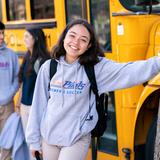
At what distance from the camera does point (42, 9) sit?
454cm

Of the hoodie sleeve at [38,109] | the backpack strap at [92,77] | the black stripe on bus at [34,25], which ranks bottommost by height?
the hoodie sleeve at [38,109]

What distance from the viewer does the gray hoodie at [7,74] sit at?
13.7 feet

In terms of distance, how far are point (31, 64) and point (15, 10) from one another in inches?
54.4

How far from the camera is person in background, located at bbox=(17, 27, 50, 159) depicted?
13.0 feet

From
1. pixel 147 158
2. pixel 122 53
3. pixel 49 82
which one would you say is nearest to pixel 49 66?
pixel 49 82

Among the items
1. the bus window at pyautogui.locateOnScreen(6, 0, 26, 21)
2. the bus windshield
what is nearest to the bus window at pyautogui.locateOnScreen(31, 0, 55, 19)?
the bus window at pyautogui.locateOnScreen(6, 0, 26, 21)

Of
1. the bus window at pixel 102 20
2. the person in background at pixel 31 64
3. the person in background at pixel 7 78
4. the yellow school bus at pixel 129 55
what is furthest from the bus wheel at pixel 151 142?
the person in background at pixel 7 78

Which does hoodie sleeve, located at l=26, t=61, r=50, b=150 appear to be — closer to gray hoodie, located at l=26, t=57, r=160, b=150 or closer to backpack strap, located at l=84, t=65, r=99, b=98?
gray hoodie, located at l=26, t=57, r=160, b=150

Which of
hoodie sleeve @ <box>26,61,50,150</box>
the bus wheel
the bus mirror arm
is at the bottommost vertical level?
the bus mirror arm

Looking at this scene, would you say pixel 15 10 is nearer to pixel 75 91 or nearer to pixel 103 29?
pixel 103 29

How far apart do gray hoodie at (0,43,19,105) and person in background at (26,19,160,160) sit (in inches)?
54.7

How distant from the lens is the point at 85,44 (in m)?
2.80

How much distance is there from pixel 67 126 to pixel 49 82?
0.29 m

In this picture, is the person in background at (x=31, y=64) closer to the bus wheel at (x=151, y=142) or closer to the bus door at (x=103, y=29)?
the bus door at (x=103, y=29)
